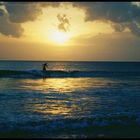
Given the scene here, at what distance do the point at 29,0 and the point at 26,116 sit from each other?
8.90m

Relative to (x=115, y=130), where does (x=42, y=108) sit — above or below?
above

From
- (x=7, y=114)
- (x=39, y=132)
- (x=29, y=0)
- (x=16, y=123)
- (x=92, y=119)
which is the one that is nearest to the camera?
(x=29, y=0)

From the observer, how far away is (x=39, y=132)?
8.93 metres

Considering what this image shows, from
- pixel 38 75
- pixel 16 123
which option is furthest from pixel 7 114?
pixel 38 75

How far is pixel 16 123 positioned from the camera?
9.63m

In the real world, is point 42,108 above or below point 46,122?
above

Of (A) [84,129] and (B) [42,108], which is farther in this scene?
(B) [42,108]

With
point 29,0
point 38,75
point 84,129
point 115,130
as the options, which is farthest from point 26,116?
point 38,75

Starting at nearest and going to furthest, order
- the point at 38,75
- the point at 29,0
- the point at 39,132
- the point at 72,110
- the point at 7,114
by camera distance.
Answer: the point at 29,0 < the point at 39,132 < the point at 7,114 < the point at 72,110 < the point at 38,75

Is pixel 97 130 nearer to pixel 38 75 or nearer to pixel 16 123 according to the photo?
pixel 16 123

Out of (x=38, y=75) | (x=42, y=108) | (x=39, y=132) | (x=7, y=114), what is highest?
(x=38, y=75)

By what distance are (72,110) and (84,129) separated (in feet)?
9.60

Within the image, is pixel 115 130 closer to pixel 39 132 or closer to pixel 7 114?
pixel 39 132

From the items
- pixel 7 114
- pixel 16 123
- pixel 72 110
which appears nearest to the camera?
pixel 16 123
